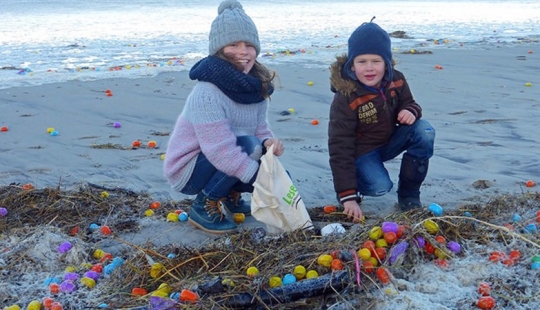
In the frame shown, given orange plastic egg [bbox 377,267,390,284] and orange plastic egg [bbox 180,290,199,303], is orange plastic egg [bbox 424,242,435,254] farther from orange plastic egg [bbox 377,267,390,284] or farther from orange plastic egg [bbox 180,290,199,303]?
orange plastic egg [bbox 180,290,199,303]

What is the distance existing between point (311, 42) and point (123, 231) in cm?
1417

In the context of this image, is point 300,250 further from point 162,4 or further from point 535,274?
point 162,4

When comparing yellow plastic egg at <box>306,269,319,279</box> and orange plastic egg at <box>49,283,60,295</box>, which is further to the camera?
orange plastic egg at <box>49,283,60,295</box>

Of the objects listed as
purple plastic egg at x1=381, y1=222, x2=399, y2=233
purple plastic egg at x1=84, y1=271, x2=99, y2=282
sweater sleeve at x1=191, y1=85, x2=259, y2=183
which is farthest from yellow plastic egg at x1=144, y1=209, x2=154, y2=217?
purple plastic egg at x1=381, y1=222, x2=399, y2=233

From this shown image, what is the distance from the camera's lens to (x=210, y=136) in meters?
4.17

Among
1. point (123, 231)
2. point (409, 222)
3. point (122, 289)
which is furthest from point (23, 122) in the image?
point (409, 222)

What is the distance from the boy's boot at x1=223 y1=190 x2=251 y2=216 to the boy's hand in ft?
2.46

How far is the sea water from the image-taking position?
1318cm

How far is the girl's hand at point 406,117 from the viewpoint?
456cm

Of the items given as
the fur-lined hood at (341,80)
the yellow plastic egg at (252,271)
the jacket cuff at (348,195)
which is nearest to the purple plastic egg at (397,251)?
the yellow plastic egg at (252,271)

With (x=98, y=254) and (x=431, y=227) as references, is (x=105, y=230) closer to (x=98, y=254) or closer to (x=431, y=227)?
(x=98, y=254)

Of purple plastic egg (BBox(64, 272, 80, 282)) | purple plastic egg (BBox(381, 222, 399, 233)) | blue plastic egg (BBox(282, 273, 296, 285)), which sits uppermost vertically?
purple plastic egg (BBox(381, 222, 399, 233))

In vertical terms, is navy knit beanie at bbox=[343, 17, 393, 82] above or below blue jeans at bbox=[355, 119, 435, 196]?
above

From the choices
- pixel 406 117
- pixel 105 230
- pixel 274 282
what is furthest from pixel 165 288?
pixel 406 117
